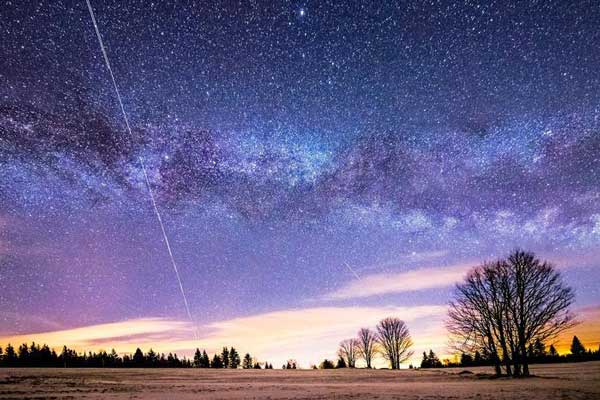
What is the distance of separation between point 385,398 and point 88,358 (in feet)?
395

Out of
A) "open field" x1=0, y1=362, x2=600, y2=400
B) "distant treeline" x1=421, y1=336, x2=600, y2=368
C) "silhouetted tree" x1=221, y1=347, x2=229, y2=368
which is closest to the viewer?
"open field" x1=0, y1=362, x2=600, y2=400

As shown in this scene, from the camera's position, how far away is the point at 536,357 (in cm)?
8031

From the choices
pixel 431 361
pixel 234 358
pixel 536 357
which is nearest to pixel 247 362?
pixel 234 358

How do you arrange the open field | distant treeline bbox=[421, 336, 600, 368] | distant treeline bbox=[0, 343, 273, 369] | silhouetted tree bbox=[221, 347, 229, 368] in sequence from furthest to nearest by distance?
1. silhouetted tree bbox=[221, 347, 229, 368]
2. distant treeline bbox=[0, 343, 273, 369]
3. distant treeline bbox=[421, 336, 600, 368]
4. the open field

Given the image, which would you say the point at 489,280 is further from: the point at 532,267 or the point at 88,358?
the point at 88,358

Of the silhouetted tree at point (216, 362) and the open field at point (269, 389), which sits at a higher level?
the open field at point (269, 389)

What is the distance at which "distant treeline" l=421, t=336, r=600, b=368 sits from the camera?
35.6 metres

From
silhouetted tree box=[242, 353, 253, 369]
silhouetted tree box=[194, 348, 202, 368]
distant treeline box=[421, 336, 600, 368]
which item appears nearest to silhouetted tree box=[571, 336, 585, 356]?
distant treeline box=[421, 336, 600, 368]

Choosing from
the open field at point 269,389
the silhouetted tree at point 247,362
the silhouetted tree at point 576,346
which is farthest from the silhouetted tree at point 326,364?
the open field at point 269,389

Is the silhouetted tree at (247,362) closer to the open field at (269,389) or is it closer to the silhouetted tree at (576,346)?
the silhouetted tree at (576,346)

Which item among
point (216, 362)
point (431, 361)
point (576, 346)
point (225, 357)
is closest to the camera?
point (431, 361)

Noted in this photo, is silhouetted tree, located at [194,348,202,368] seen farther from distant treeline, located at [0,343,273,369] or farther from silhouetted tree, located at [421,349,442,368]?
silhouetted tree, located at [421,349,442,368]

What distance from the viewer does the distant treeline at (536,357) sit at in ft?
117

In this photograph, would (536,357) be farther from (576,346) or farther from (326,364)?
(326,364)
